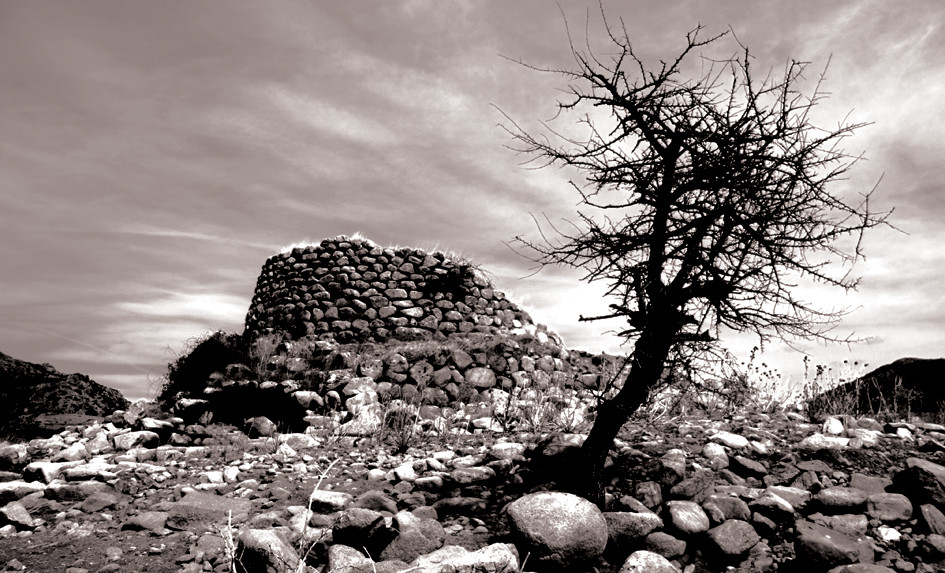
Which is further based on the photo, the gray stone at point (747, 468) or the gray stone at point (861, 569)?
the gray stone at point (747, 468)

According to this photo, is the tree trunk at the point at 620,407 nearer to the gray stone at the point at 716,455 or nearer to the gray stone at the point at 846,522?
the gray stone at the point at 716,455

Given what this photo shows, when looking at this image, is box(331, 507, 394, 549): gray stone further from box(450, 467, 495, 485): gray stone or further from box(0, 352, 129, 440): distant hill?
box(0, 352, 129, 440): distant hill

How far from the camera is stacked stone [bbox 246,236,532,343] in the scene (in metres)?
13.9

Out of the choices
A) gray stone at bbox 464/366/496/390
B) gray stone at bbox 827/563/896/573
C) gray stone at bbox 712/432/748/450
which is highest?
gray stone at bbox 464/366/496/390

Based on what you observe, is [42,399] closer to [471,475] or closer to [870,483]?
[471,475]

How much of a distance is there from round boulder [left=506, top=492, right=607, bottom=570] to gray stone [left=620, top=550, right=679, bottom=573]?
223mm

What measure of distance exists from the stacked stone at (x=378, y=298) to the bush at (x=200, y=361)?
1444mm

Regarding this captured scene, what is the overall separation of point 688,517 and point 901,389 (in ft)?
20.9

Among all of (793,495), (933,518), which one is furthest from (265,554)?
(933,518)

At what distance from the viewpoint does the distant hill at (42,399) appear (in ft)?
33.5

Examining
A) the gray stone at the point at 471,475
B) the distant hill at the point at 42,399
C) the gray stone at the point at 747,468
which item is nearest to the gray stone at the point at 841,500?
the gray stone at the point at 747,468

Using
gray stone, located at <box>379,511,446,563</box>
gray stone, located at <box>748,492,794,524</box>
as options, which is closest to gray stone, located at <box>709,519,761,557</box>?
gray stone, located at <box>748,492,794,524</box>

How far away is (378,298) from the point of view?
14.1 metres

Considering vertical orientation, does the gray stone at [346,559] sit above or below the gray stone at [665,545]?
below
